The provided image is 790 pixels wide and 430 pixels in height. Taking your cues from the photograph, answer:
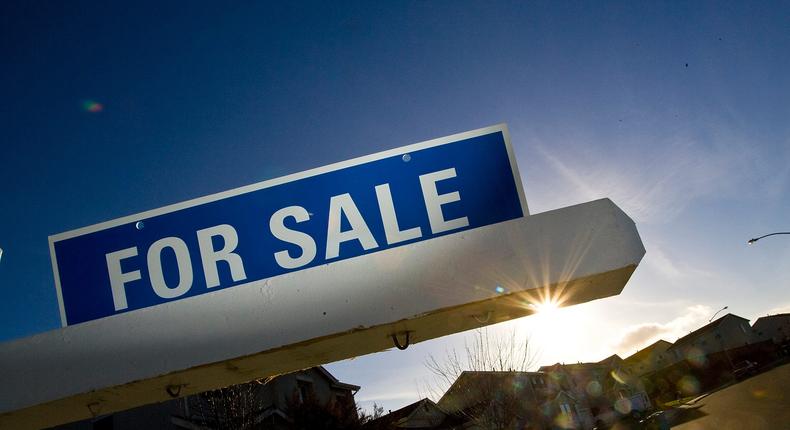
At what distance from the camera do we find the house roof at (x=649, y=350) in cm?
9381

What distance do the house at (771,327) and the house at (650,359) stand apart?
1300 cm

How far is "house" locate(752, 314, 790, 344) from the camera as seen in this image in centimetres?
7825

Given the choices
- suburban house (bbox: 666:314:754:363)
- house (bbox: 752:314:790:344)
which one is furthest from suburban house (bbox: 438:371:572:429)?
house (bbox: 752:314:790:344)

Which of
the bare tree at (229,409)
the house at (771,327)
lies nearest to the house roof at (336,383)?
the bare tree at (229,409)

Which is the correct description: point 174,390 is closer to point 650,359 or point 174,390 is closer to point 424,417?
point 424,417

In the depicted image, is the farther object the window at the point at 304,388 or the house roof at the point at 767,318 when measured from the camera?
the house roof at the point at 767,318

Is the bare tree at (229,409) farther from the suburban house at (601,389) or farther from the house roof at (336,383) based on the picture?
the suburban house at (601,389)

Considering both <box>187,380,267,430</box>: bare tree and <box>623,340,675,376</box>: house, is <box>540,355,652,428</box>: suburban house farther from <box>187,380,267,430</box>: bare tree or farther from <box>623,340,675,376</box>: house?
<box>187,380,267,430</box>: bare tree

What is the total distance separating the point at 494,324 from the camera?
290cm

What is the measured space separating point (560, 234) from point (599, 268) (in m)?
0.25

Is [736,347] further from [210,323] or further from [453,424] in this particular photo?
[210,323]

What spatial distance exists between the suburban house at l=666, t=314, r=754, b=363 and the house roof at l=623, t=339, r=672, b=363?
1215cm

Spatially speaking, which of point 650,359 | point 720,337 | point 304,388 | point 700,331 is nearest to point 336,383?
point 304,388

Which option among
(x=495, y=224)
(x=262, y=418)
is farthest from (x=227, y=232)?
(x=262, y=418)
